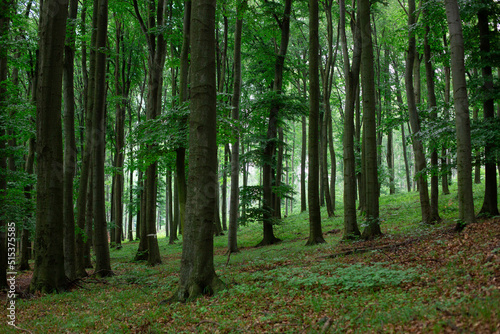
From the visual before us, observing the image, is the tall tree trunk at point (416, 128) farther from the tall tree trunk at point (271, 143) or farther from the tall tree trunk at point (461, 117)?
the tall tree trunk at point (271, 143)

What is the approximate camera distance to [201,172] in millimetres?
5988

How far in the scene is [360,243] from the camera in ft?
32.8

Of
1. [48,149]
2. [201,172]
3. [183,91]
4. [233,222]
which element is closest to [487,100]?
[201,172]

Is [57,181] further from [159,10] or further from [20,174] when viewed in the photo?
[159,10]

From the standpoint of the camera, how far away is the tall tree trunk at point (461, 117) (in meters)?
7.86

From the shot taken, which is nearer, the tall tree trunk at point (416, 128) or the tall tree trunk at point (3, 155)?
the tall tree trunk at point (3, 155)

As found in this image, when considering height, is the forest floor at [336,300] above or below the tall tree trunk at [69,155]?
below

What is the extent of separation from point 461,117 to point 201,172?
21.0 ft

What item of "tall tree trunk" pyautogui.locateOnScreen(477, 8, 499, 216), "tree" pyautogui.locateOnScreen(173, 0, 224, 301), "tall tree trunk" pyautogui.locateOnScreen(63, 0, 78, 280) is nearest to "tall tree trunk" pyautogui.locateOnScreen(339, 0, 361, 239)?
"tall tree trunk" pyautogui.locateOnScreen(477, 8, 499, 216)

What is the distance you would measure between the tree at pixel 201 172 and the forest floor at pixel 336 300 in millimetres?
412

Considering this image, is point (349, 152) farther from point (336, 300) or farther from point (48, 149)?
point (48, 149)

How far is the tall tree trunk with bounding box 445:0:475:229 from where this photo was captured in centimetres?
786

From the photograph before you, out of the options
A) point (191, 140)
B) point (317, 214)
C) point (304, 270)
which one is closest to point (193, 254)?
point (191, 140)

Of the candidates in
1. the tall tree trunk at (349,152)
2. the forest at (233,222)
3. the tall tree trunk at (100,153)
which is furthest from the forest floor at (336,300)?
the tall tree trunk at (349,152)
